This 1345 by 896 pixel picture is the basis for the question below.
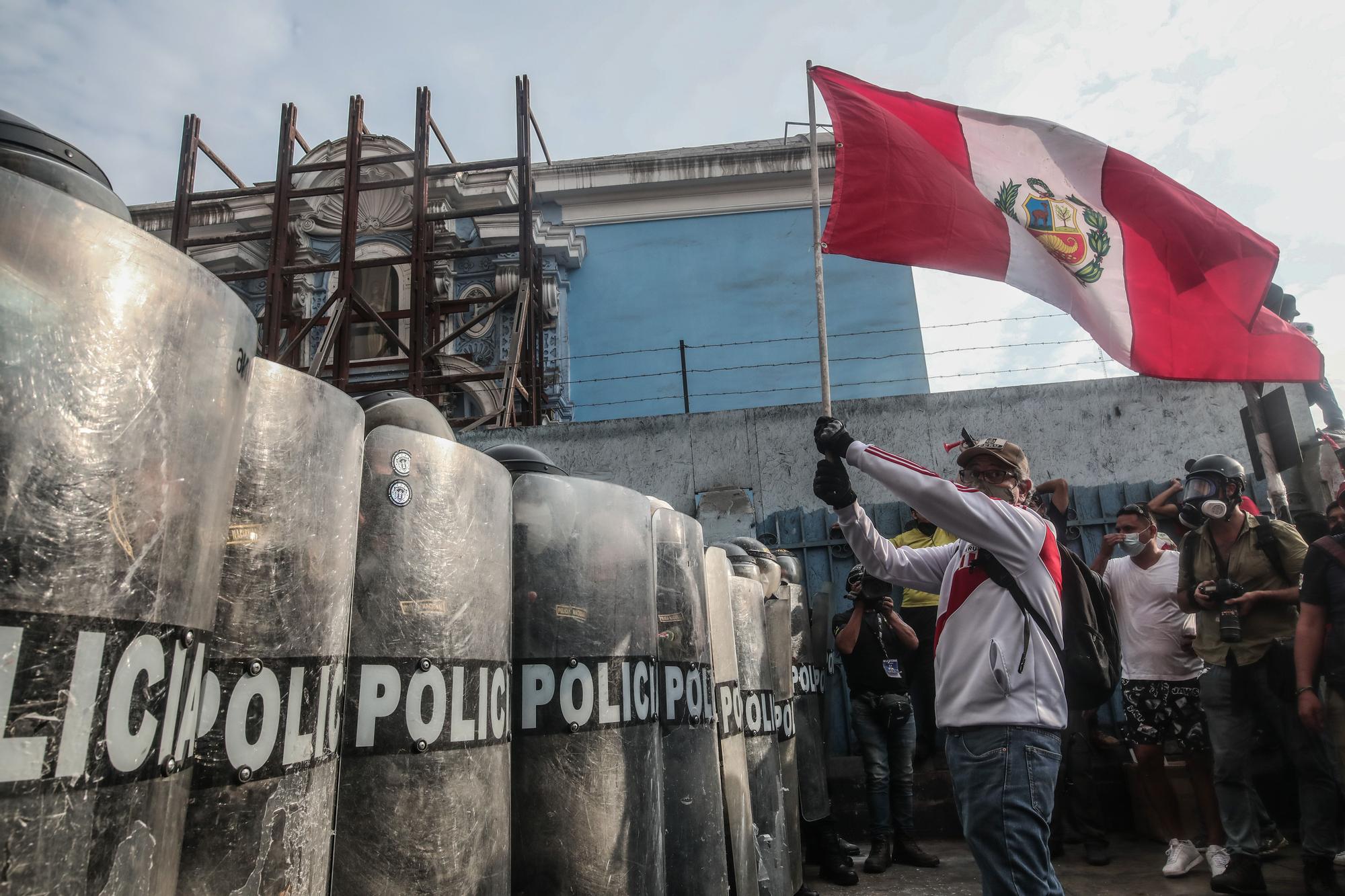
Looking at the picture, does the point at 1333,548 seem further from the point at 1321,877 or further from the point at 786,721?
the point at 786,721

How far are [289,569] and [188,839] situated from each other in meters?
0.59

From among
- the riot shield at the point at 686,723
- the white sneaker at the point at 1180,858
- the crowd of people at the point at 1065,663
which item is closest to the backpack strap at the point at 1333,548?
the crowd of people at the point at 1065,663

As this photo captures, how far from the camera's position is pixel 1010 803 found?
2.72 m

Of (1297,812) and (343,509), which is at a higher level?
(343,509)

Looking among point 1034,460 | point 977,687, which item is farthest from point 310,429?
point 1034,460

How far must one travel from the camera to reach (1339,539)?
172 inches

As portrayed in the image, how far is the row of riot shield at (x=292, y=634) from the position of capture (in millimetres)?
1431

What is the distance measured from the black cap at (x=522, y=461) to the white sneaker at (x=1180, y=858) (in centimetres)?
418

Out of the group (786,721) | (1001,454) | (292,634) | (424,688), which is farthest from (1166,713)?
(292,634)

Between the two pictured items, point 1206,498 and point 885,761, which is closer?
point 1206,498

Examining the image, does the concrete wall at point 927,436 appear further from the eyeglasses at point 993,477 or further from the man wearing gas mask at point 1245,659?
the eyeglasses at point 993,477

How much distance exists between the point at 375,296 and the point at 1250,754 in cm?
1462

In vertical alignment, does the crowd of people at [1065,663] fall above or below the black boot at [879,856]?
above

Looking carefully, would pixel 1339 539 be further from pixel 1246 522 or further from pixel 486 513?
pixel 486 513
